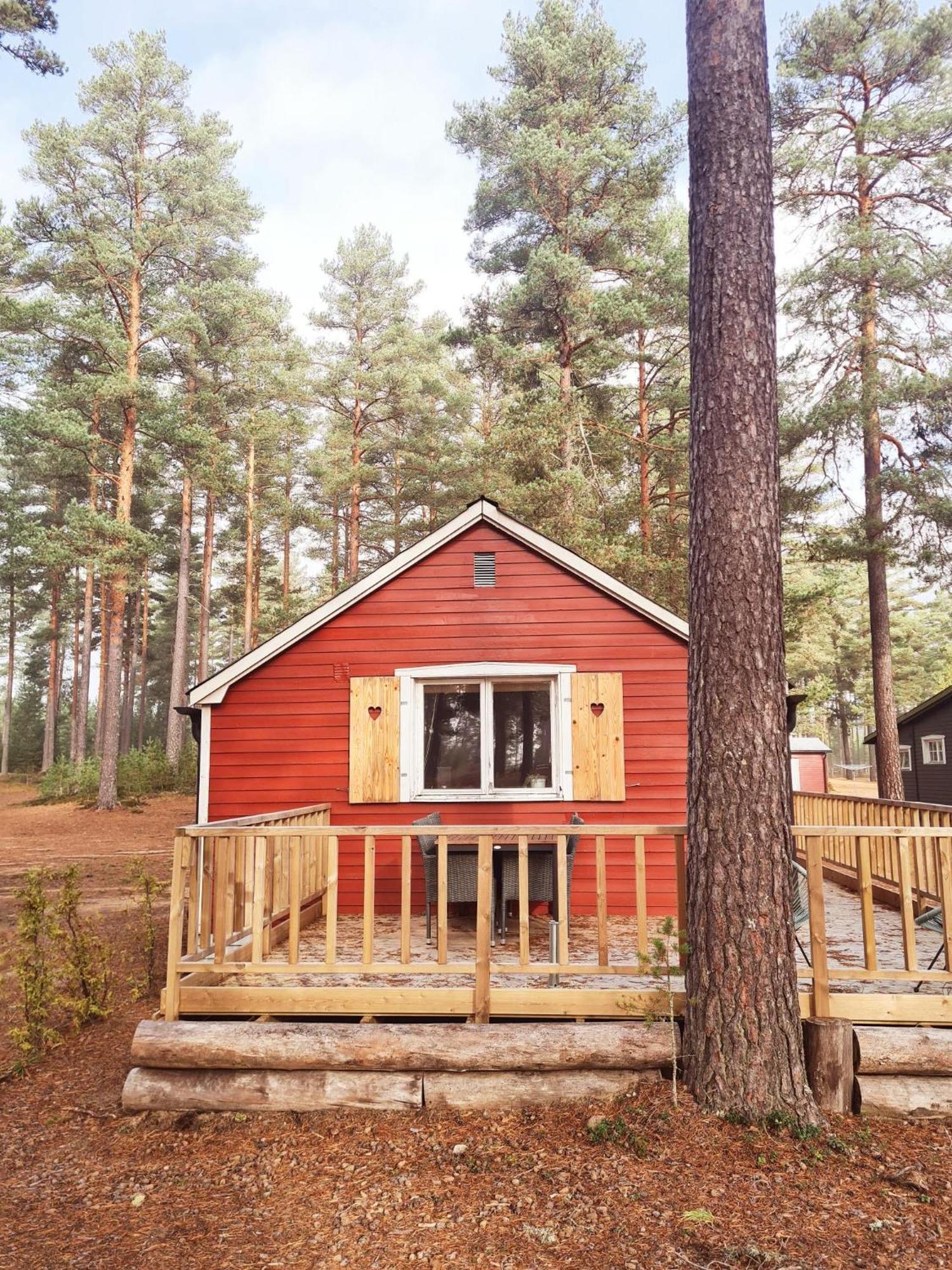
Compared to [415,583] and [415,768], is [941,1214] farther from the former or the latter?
[415,583]

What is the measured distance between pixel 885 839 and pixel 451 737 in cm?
433

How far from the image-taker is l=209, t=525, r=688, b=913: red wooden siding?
7535 mm

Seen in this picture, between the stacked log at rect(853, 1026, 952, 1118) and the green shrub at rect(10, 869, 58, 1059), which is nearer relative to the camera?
the stacked log at rect(853, 1026, 952, 1118)

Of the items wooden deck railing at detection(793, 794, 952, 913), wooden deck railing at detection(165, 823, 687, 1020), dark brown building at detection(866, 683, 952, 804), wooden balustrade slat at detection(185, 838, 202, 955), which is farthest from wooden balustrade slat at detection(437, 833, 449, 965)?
dark brown building at detection(866, 683, 952, 804)

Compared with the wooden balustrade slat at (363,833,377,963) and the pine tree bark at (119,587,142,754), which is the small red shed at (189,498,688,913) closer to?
the wooden balustrade slat at (363,833,377,963)

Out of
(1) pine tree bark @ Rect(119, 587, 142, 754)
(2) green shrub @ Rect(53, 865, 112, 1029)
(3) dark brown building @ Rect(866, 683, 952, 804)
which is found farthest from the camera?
(1) pine tree bark @ Rect(119, 587, 142, 754)

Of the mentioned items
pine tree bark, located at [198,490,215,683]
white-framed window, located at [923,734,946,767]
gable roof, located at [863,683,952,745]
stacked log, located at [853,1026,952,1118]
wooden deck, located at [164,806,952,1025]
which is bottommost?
stacked log, located at [853,1026,952,1118]

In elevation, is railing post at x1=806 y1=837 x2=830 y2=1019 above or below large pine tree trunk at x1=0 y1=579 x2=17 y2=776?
below

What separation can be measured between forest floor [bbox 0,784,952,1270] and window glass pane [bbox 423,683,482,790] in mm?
3846

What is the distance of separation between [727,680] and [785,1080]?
1.80m

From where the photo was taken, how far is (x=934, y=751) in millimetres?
21984

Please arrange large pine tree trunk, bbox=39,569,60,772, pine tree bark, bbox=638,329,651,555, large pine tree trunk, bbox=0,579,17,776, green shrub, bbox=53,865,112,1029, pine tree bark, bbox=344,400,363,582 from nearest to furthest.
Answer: green shrub, bbox=53,865,112,1029 < pine tree bark, bbox=638,329,651,555 < pine tree bark, bbox=344,400,363,582 < large pine tree trunk, bbox=39,569,60,772 < large pine tree trunk, bbox=0,579,17,776

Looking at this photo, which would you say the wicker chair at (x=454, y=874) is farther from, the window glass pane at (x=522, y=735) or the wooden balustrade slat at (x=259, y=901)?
the window glass pane at (x=522, y=735)

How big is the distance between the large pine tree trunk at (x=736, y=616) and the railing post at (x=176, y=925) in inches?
103
